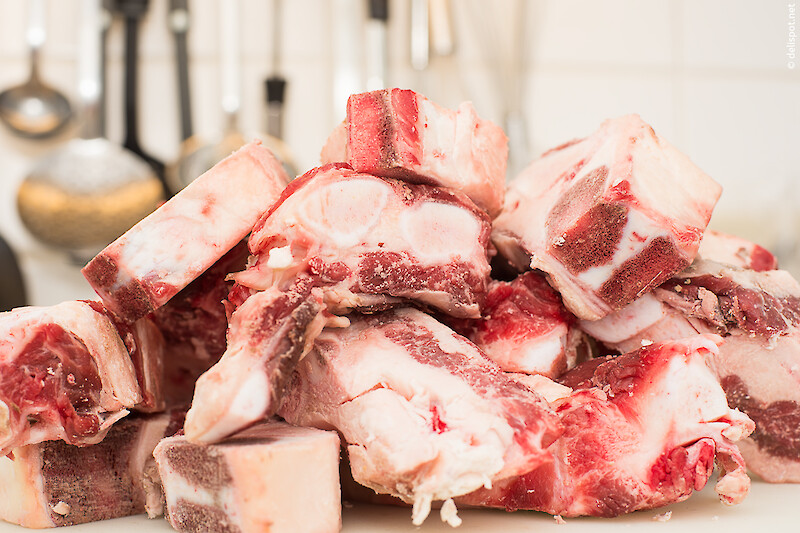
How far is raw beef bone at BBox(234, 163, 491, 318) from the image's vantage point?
0.86 metres

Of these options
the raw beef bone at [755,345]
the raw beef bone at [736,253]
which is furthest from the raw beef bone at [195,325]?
the raw beef bone at [736,253]

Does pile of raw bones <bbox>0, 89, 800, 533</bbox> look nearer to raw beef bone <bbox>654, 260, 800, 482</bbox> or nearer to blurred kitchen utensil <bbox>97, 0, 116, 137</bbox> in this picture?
raw beef bone <bbox>654, 260, 800, 482</bbox>

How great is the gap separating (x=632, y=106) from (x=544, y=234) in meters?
2.29

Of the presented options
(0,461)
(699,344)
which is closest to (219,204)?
(0,461)

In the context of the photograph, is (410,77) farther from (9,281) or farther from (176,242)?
(176,242)

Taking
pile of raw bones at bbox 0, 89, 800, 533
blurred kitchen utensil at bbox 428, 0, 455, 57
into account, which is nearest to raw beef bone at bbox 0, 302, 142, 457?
pile of raw bones at bbox 0, 89, 800, 533

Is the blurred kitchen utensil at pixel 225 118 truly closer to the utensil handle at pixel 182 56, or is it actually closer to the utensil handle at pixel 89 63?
the utensil handle at pixel 182 56

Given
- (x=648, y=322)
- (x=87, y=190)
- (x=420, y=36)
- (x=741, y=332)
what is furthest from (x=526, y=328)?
(x=420, y=36)

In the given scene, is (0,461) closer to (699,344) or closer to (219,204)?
(219,204)

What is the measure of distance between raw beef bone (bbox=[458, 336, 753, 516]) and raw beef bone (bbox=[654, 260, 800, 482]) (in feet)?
0.39

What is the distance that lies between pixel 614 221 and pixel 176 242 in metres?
0.48

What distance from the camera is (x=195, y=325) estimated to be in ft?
3.49

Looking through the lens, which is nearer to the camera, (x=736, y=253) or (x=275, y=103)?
(x=736, y=253)

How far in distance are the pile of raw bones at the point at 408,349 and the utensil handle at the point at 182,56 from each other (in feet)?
6.15
